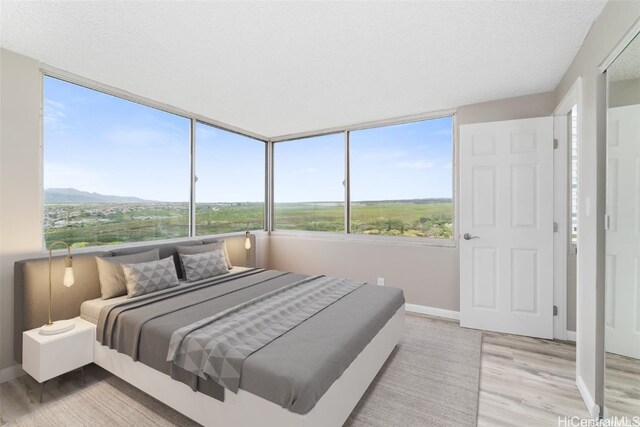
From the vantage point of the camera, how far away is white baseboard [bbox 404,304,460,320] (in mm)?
3482

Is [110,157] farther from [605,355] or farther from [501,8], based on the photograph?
[605,355]

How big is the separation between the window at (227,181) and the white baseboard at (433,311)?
2825 mm

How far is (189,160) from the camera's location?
3746 millimetres

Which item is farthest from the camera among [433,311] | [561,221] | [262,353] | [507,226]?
[433,311]

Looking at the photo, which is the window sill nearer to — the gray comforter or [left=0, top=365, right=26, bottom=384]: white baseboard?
the gray comforter

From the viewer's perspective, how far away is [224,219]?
4312 mm

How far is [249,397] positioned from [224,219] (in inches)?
125

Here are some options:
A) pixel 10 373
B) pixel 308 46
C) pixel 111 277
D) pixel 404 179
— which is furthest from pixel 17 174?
pixel 404 179

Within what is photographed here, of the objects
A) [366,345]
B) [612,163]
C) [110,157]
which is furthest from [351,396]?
[110,157]

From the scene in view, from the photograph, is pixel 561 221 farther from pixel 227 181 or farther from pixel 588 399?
pixel 227 181

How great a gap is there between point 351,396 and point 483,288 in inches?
88.0

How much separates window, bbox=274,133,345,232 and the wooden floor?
2.62 m

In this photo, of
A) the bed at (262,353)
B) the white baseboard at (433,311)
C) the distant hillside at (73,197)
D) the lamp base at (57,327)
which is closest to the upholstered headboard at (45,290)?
the bed at (262,353)
